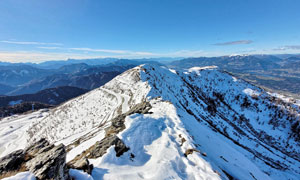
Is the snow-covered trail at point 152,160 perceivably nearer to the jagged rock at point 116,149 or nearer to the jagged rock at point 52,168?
the jagged rock at point 116,149

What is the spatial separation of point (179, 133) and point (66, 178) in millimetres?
11085

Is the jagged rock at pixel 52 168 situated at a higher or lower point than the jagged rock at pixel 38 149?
higher

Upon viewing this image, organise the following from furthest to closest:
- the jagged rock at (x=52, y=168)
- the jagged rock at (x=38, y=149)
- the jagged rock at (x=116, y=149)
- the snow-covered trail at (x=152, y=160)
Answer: the jagged rock at (x=116, y=149), the jagged rock at (x=38, y=149), the snow-covered trail at (x=152, y=160), the jagged rock at (x=52, y=168)

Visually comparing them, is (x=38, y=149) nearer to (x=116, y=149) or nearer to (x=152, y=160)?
(x=116, y=149)

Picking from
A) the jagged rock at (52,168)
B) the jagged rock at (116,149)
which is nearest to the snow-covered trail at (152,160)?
the jagged rock at (116,149)

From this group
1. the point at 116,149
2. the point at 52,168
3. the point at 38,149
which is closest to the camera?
the point at 52,168

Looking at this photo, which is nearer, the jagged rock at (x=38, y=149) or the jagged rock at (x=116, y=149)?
the jagged rock at (x=38, y=149)

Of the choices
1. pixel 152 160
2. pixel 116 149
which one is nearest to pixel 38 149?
pixel 116 149

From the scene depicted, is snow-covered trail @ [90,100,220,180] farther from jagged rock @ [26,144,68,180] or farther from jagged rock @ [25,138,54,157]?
jagged rock @ [25,138,54,157]

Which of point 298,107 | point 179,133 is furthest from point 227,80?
point 179,133

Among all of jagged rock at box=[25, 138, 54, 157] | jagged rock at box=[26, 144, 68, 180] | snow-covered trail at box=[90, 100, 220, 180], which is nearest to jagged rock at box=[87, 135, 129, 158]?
snow-covered trail at box=[90, 100, 220, 180]

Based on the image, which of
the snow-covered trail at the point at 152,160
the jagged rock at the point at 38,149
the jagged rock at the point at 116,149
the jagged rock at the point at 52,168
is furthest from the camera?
the jagged rock at the point at 116,149

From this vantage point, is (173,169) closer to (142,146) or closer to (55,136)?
(142,146)

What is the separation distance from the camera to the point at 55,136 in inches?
1655
